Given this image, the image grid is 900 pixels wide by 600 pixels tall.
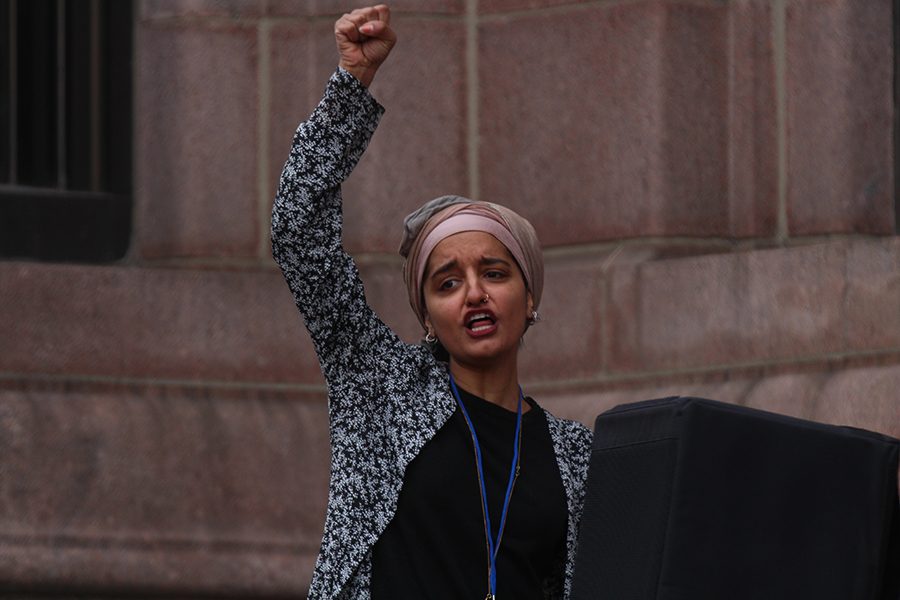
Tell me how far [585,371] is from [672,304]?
0.32 metres

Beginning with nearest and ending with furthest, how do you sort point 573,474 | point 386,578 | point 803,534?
1. point 803,534
2. point 386,578
3. point 573,474

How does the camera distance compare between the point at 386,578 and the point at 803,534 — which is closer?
the point at 803,534

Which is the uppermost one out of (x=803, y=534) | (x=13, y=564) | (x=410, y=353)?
(x=410, y=353)

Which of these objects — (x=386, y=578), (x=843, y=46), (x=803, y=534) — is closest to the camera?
(x=803, y=534)

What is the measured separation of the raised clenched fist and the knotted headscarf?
31 cm

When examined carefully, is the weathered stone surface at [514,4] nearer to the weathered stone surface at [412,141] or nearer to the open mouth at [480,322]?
the weathered stone surface at [412,141]

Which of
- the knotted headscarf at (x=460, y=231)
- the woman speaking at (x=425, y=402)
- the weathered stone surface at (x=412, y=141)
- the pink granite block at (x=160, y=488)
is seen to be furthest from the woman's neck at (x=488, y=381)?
the weathered stone surface at (x=412, y=141)

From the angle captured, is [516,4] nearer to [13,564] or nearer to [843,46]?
[843,46]

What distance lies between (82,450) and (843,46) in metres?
2.37

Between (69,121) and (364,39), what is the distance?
2679mm

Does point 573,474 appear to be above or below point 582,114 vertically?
below

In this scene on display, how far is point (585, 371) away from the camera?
538 centimetres

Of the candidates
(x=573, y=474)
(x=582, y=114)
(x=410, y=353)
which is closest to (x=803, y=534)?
(x=573, y=474)

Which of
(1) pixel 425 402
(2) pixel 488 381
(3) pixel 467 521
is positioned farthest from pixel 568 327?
(3) pixel 467 521
